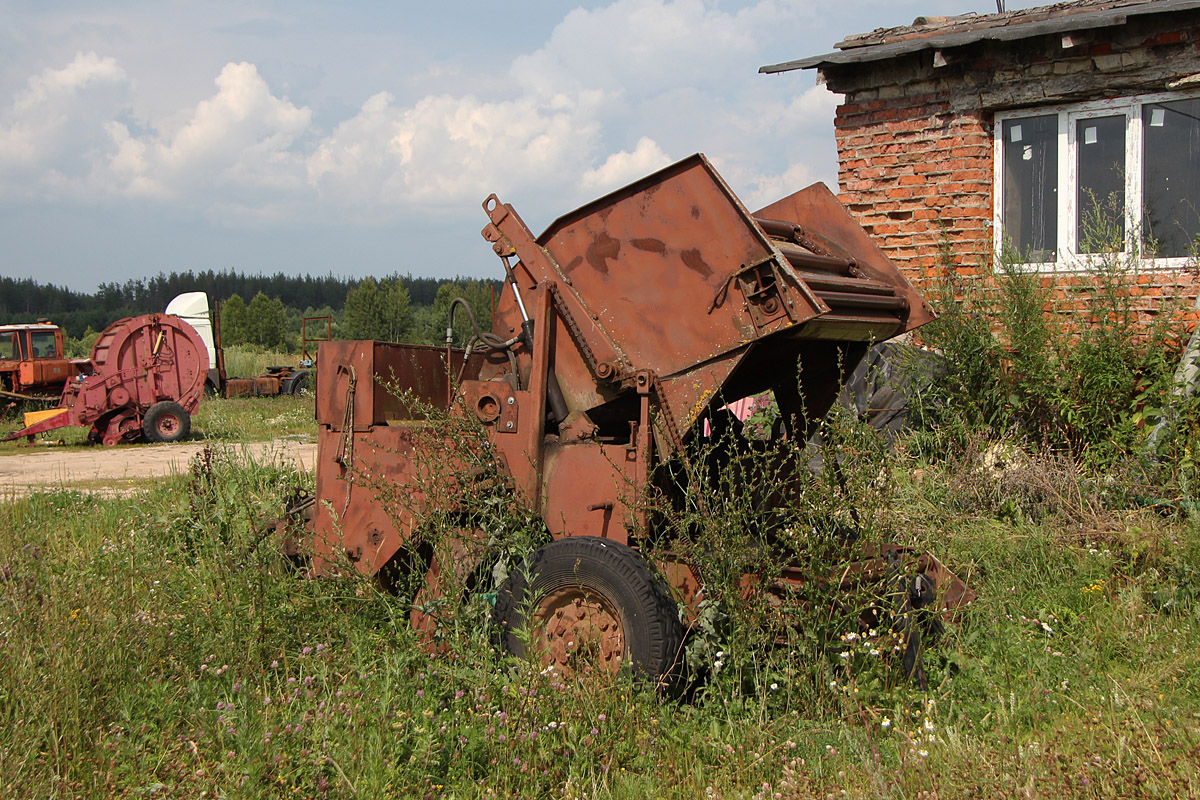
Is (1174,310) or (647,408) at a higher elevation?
(1174,310)

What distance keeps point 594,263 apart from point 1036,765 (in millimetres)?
2617

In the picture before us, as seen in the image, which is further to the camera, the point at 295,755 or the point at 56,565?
the point at 56,565

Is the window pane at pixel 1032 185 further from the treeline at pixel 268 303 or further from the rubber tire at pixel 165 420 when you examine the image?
the treeline at pixel 268 303

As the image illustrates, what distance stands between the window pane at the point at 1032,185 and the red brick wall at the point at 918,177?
0.67 ft

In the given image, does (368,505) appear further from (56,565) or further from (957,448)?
(957,448)

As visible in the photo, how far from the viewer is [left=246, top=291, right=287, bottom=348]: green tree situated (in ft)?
195

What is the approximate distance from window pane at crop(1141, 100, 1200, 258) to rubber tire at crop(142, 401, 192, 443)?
47.5 feet

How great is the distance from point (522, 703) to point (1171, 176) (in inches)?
281

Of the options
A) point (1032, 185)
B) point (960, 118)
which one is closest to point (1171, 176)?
point (1032, 185)

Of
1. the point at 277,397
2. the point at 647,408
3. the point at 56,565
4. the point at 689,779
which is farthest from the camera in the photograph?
the point at 277,397

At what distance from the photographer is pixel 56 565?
5.05 m

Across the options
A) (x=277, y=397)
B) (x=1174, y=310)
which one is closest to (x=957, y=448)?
(x=1174, y=310)

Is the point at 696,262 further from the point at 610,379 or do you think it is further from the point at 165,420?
the point at 165,420

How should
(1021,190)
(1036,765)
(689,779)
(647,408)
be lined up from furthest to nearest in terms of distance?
(1021,190), (647,408), (689,779), (1036,765)
